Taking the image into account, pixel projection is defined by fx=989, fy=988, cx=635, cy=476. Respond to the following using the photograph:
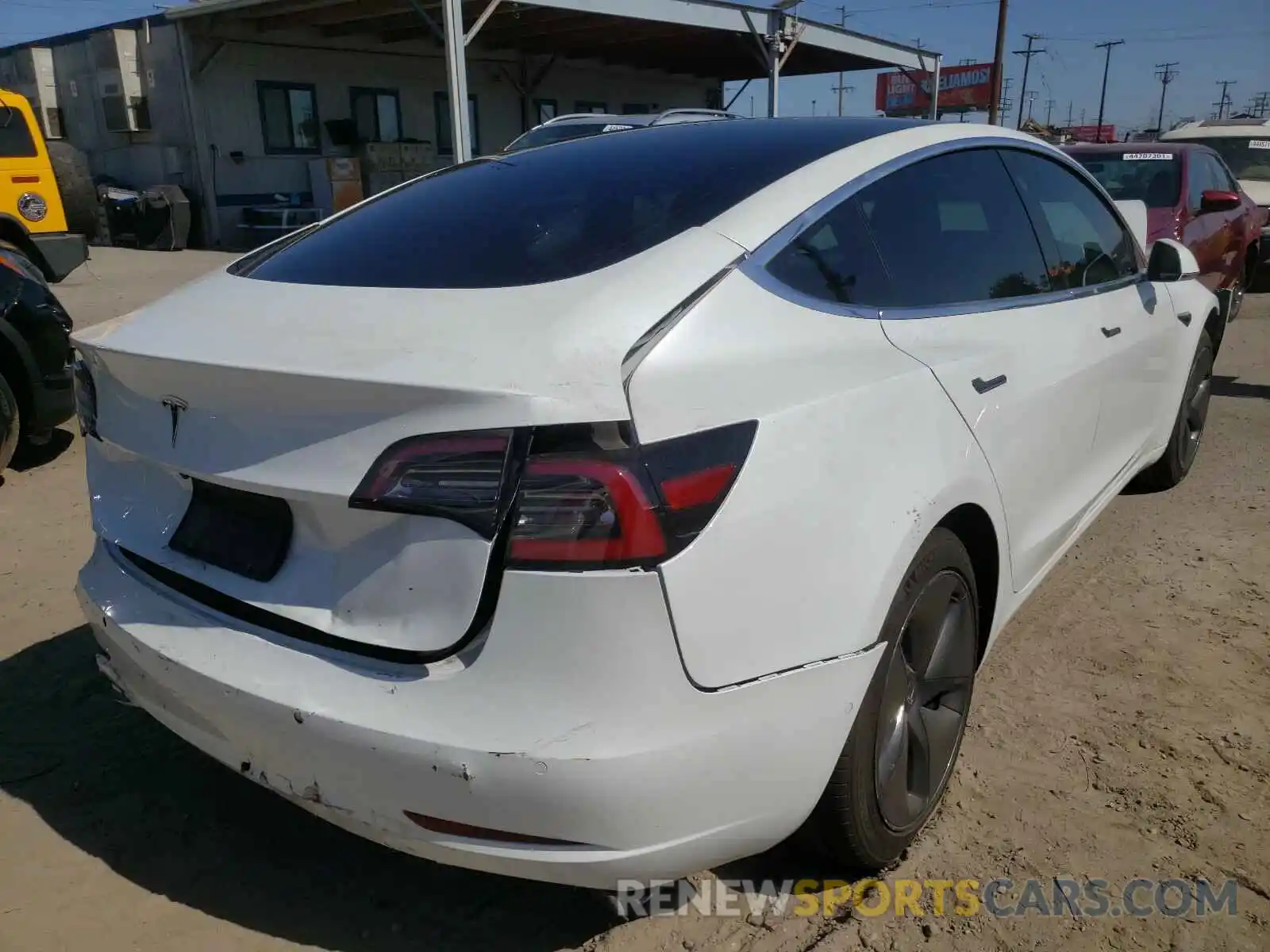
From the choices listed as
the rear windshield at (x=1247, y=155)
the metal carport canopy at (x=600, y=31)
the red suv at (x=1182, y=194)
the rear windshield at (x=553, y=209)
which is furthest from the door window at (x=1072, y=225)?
the metal carport canopy at (x=600, y=31)

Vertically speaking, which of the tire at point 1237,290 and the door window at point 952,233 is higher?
the door window at point 952,233

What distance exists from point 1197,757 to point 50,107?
25.1 m

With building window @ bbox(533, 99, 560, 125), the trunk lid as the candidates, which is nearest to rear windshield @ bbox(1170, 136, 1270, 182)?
the trunk lid

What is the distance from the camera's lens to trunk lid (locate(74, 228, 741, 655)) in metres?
1.63

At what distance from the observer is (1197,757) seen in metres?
2.71

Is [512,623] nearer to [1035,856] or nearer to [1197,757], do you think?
[1035,856]

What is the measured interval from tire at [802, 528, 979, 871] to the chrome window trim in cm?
52

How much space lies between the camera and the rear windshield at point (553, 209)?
205 cm

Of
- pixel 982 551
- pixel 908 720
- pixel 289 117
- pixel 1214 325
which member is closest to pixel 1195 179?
pixel 1214 325

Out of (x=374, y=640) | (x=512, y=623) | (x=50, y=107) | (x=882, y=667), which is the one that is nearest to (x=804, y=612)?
(x=882, y=667)

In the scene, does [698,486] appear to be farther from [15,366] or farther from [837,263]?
[15,366]

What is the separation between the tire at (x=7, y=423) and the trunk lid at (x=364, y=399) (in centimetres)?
352

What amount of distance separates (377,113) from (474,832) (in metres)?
22.1

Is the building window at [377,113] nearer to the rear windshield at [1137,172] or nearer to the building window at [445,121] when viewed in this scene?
the building window at [445,121]
